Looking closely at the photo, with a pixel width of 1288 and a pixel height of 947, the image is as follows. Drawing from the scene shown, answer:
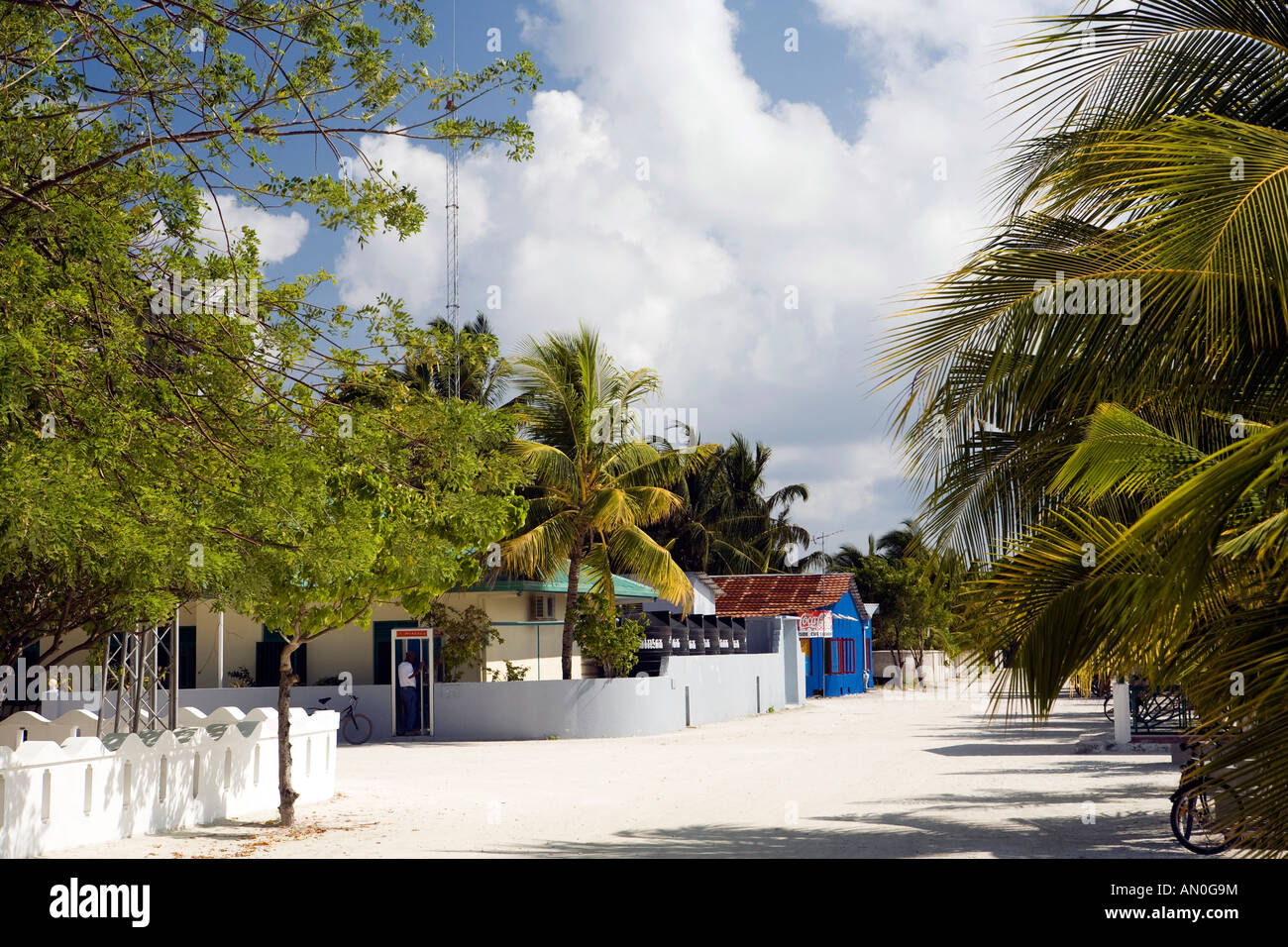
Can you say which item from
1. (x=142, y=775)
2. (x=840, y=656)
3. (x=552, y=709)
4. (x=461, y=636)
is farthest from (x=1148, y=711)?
(x=840, y=656)

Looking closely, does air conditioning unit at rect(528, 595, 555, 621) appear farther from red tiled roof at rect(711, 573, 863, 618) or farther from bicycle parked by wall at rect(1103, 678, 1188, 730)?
bicycle parked by wall at rect(1103, 678, 1188, 730)

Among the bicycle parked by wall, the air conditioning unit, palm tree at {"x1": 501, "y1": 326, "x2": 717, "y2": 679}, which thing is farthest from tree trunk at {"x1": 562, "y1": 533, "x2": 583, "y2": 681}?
the bicycle parked by wall

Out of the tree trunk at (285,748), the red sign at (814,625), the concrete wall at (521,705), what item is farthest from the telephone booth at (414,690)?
the red sign at (814,625)

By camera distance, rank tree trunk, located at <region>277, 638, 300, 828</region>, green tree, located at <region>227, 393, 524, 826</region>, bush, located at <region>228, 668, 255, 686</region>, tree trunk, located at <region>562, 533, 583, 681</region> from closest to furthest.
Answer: green tree, located at <region>227, 393, 524, 826</region> → tree trunk, located at <region>277, 638, 300, 828</region> → tree trunk, located at <region>562, 533, 583, 681</region> → bush, located at <region>228, 668, 255, 686</region>

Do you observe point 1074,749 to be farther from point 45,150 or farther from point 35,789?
point 45,150

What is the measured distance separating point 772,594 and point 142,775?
32.2m

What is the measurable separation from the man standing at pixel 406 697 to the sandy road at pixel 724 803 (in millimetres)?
2051

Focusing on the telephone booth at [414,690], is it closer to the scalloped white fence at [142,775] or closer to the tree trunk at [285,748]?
the scalloped white fence at [142,775]

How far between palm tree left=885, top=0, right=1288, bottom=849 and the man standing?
1962 cm

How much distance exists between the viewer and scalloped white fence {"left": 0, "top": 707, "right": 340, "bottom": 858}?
32.3 ft

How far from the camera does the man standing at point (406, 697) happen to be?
83.3 feet

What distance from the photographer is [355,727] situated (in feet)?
82.9
